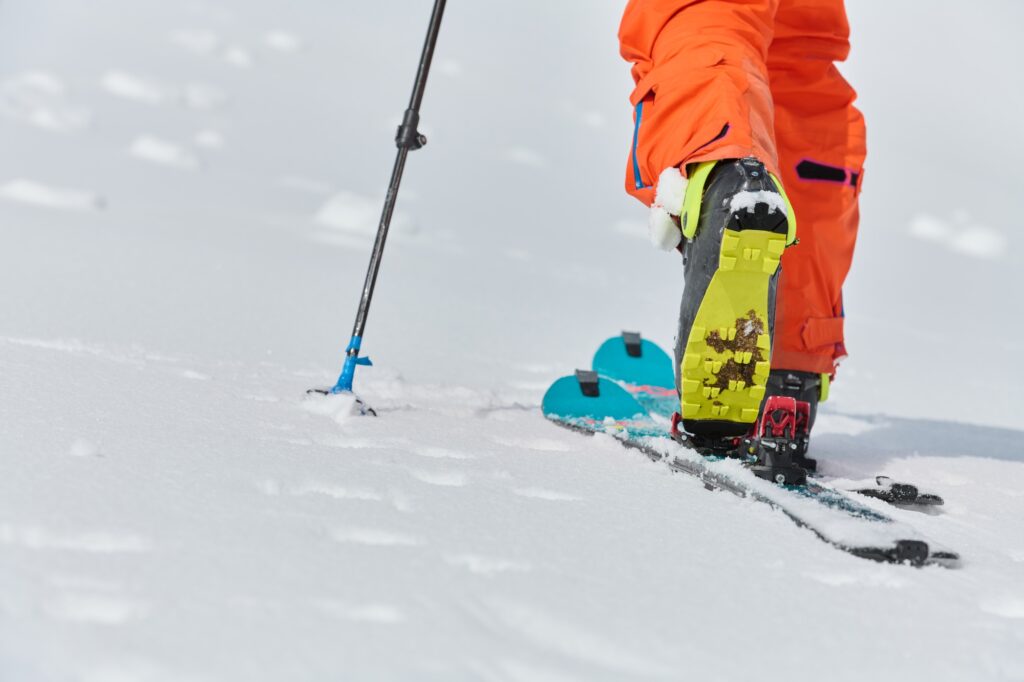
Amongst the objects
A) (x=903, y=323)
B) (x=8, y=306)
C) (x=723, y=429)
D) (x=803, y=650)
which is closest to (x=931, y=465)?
(x=723, y=429)

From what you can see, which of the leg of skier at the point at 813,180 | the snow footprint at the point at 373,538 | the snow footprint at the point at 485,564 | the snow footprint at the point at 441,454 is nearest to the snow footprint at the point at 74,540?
the snow footprint at the point at 373,538

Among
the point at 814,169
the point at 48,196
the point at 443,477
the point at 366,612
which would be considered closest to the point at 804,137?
the point at 814,169

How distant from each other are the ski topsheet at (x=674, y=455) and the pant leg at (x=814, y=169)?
18.3 inches

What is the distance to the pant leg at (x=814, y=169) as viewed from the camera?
246cm

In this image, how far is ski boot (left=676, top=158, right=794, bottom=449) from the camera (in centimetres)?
165

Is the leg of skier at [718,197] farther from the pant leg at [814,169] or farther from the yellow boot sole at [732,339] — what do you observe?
the pant leg at [814,169]

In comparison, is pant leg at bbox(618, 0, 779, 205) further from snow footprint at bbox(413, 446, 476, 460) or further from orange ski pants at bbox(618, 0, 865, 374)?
snow footprint at bbox(413, 446, 476, 460)

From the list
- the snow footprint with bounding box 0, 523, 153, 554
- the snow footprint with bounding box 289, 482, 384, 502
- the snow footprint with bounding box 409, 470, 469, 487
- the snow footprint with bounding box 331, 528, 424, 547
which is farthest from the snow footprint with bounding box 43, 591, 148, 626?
the snow footprint with bounding box 409, 470, 469, 487

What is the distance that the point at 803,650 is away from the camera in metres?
0.97

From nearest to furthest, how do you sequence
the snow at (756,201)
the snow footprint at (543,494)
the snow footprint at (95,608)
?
the snow footprint at (95,608)
the snow footprint at (543,494)
the snow at (756,201)

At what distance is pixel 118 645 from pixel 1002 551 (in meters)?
1.35

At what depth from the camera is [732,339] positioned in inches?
68.1

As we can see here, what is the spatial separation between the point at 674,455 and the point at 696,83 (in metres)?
0.74

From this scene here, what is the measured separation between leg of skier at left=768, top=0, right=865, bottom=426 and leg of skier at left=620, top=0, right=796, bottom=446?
18.6 inches
